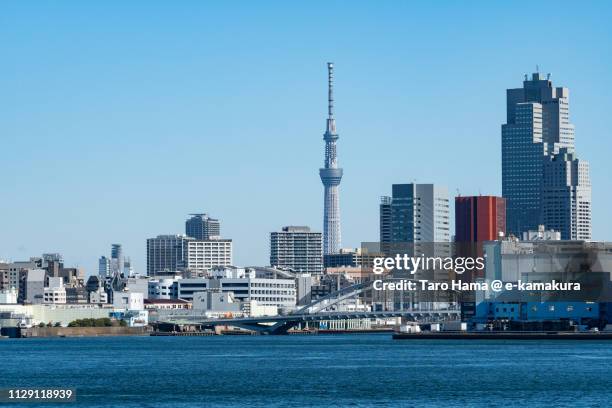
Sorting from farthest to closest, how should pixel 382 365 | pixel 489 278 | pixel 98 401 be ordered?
pixel 489 278 → pixel 382 365 → pixel 98 401

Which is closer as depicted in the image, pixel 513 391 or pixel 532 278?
pixel 513 391

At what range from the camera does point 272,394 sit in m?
75.2

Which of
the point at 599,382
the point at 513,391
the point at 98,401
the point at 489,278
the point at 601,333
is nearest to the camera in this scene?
the point at 98,401

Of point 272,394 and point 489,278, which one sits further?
point 489,278

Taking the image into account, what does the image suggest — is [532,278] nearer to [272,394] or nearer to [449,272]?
[449,272]

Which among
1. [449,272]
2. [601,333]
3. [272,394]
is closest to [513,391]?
[272,394]

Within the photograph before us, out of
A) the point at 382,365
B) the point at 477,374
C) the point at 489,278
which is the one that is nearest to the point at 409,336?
the point at 489,278

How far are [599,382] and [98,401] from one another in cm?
2561

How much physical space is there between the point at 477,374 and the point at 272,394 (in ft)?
57.6

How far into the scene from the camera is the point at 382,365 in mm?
101812

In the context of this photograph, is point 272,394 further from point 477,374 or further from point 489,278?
point 489,278

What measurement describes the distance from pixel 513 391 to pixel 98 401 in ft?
62.1

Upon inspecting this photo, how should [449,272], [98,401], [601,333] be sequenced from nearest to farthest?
[98,401] < [601,333] < [449,272]

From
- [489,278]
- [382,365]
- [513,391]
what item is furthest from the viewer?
[489,278]
